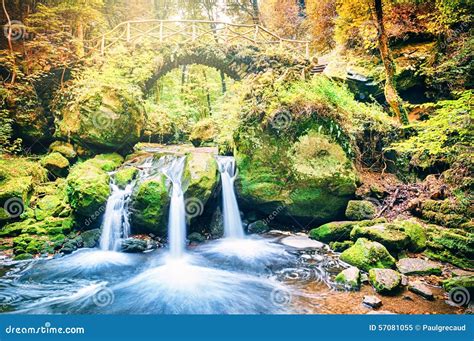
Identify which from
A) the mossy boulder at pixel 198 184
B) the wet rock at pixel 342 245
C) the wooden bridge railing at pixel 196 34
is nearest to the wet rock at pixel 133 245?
the mossy boulder at pixel 198 184

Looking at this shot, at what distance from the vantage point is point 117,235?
4891 mm

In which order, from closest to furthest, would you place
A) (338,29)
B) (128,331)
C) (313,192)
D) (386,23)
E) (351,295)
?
(128,331) → (351,295) → (313,192) → (386,23) → (338,29)

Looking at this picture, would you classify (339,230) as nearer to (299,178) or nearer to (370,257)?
(370,257)

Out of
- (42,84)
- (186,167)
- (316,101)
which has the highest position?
(42,84)

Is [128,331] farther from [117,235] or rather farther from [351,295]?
[351,295]

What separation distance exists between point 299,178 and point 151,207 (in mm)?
2936

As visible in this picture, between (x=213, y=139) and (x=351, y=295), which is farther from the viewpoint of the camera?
(x=213, y=139)

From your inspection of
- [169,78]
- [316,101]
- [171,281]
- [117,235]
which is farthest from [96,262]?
[169,78]

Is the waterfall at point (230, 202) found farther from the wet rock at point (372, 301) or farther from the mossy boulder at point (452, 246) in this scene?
the mossy boulder at point (452, 246)

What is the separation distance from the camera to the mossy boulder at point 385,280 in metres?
3.29

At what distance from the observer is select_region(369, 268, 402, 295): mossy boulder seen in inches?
129

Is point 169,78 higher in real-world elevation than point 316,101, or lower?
higher

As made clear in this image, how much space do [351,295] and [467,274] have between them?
1959mm

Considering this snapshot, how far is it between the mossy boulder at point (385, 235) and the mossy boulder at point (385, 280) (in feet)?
2.49
